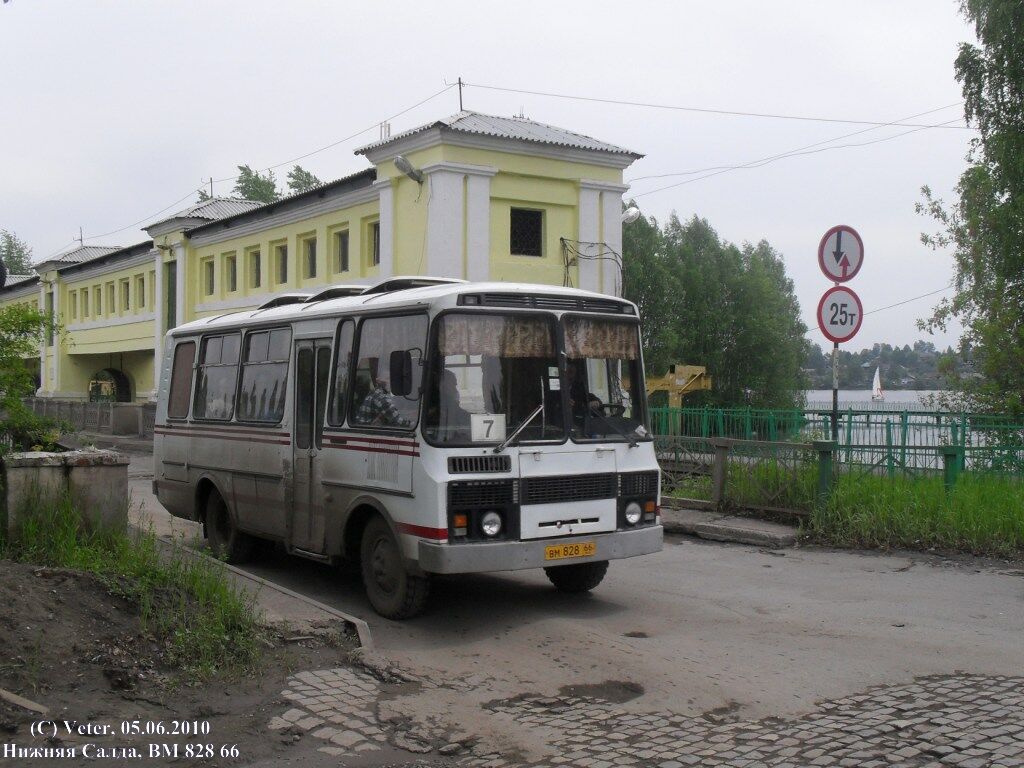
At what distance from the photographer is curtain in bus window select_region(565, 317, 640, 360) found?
902 centimetres

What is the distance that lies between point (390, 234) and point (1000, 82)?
16.3m

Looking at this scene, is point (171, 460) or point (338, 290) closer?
point (338, 290)

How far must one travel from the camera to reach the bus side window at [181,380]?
41.9 feet

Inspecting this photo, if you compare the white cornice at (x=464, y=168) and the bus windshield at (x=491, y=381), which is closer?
the bus windshield at (x=491, y=381)

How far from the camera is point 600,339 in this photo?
9234 mm

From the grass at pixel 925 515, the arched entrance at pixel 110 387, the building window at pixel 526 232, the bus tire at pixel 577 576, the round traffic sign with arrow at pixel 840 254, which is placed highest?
the building window at pixel 526 232

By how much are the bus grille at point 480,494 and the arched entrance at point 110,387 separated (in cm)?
4401

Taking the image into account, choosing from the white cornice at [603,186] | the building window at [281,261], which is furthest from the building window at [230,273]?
the white cornice at [603,186]

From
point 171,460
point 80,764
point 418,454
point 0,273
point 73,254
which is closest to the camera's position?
point 80,764

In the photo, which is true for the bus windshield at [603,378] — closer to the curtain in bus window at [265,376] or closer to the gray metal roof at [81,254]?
the curtain in bus window at [265,376]

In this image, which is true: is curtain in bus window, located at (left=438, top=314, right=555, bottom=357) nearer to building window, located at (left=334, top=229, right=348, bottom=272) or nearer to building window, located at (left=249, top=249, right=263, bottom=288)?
building window, located at (left=334, top=229, right=348, bottom=272)

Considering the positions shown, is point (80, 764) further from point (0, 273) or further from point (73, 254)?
point (73, 254)

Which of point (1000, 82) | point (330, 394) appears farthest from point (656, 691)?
point (1000, 82)

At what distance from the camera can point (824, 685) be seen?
22.3ft
